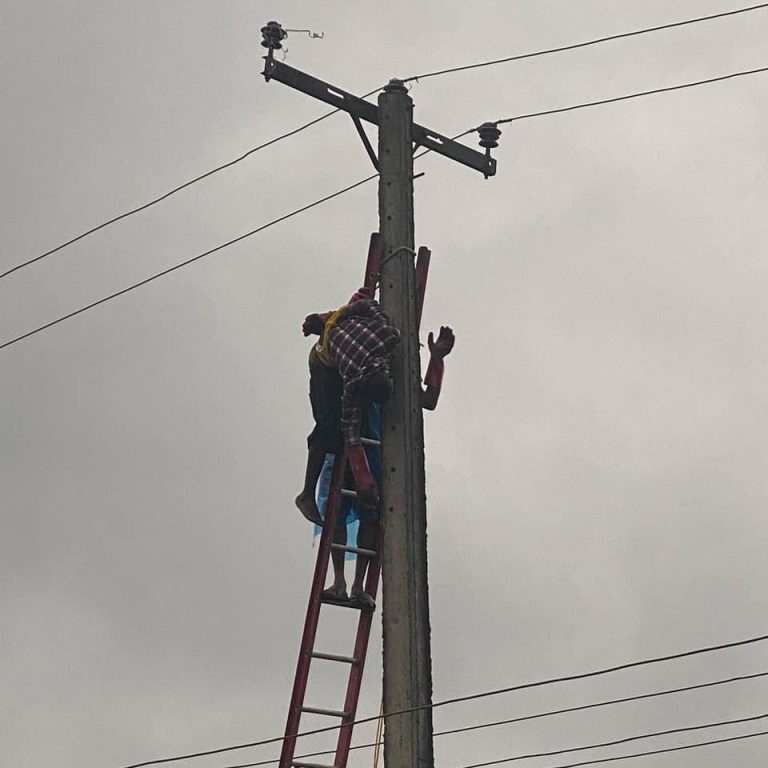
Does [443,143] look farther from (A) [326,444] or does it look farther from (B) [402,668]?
(B) [402,668]

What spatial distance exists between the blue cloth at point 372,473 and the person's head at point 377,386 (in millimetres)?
296

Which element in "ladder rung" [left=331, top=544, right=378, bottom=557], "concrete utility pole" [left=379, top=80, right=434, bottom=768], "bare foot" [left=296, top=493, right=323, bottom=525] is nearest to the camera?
"concrete utility pole" [left=379, top=80, right=434, bottom=768]

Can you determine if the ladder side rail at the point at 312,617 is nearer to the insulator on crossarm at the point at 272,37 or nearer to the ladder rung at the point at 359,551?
the ladder rung at the point at 359,551

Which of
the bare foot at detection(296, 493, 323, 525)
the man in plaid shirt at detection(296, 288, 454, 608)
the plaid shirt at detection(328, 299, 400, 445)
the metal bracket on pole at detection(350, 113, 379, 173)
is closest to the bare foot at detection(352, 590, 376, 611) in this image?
the man in plaid shirt at detection(296, 288, 454, 608)

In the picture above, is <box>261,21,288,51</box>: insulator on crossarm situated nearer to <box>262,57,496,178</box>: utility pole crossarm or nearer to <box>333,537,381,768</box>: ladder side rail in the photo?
<box>262,57,496,178</box>: utility pole crossarm

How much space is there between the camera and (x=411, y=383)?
10.2 meters

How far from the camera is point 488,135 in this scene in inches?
446

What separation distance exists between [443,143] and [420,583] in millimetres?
3014

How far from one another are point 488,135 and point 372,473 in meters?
2.48

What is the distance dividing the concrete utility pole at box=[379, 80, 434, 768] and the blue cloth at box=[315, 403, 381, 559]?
1.23ft

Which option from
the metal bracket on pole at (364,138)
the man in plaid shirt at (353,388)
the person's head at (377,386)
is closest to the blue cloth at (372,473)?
the man in plaid shirt at (353,388)

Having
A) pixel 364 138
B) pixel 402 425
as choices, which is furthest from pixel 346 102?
pixel 402 425

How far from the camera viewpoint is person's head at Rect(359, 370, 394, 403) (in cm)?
1011

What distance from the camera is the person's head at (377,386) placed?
10109 mm
